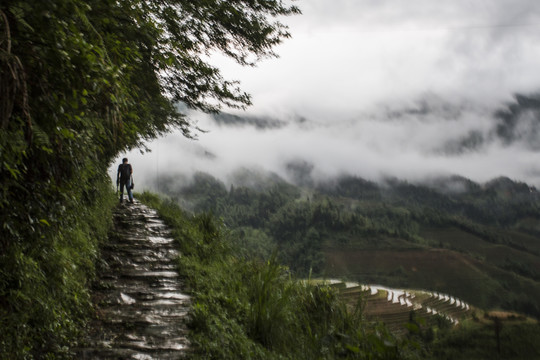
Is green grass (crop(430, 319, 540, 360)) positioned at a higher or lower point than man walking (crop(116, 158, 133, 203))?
lower

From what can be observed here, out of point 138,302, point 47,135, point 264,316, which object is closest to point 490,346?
point 264,316

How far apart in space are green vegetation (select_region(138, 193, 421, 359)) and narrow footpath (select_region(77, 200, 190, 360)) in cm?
24

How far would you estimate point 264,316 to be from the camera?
498 centimetres

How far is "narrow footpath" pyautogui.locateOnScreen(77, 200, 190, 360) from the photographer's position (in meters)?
3.79

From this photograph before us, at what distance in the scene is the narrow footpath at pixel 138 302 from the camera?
3787mm

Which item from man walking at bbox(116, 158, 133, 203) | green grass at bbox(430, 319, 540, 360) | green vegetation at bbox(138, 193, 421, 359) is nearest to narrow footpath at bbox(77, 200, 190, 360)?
green vegetation at bbox(138, 193, 421, 359)

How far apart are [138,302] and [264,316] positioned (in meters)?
1.75

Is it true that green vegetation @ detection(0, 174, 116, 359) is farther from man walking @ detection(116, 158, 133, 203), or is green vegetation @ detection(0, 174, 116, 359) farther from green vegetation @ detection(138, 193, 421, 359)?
man walking @ detection(116, 158, 133, 203)

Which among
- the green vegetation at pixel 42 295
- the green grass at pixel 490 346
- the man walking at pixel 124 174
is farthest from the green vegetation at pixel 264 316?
the green grass at pixel 490 346

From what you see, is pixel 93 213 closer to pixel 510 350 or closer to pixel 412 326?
pixel 412 326

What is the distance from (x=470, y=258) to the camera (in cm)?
16512

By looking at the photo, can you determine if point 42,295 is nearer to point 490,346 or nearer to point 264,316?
point 264,316

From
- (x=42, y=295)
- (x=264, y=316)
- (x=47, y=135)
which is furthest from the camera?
(x=264, y=316)

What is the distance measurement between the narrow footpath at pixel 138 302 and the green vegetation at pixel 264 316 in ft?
Result: 0.78
